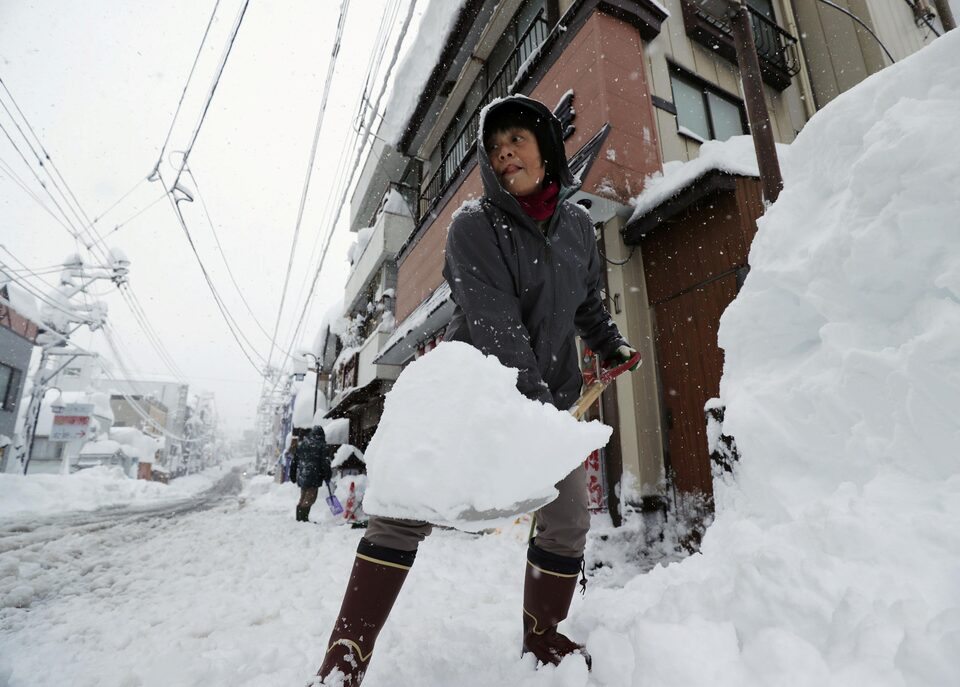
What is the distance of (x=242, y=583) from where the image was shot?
334cm

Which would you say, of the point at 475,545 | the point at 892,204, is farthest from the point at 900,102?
the point at 475,545

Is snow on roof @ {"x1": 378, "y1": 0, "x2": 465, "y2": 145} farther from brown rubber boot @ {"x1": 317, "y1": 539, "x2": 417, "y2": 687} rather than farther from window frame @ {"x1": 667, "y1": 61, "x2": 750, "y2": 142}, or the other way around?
brown rubber boot @ {"x1": 317, "y1": 539, "x2": 417, "y2": 687}

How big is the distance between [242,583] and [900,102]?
461cm

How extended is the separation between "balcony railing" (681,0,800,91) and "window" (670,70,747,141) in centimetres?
71

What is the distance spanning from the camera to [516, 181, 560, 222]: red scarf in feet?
6.26

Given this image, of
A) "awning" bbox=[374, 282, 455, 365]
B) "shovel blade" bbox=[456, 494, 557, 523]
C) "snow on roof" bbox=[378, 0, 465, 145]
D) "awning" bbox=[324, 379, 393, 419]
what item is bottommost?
Answer: "shovel blade" bbox=[456, 494, 557, 523]

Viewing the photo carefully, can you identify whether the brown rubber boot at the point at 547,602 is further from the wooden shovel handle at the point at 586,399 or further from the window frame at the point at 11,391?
the window frame at the point at 11,391

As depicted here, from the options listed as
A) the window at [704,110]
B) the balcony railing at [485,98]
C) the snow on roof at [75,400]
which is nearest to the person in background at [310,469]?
the balcony railing at [485,98]

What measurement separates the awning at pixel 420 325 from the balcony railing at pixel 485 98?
2.78 metres

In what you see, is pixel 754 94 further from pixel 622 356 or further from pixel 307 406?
pixel 307 406

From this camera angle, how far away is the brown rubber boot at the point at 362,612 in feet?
4.30

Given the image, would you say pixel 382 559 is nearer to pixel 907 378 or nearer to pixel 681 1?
pixel 907 378

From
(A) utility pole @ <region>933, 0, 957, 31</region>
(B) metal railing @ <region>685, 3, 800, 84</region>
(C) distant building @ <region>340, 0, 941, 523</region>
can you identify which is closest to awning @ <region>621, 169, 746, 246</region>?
(C) distant building @ <region>340, 0, 941, 523</region>

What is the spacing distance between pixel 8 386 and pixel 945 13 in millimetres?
35719
